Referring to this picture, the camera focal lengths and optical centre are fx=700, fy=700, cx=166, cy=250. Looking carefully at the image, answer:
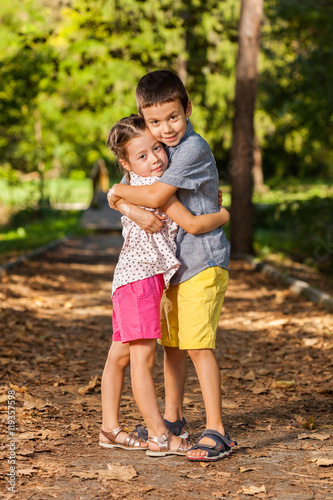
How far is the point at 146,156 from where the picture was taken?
3.55 m

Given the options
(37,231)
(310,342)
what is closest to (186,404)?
(310,342)

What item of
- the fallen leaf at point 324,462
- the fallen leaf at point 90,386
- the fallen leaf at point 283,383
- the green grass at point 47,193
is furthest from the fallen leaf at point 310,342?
the green grass at point 47,193

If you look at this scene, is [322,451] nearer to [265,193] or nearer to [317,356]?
[317,356]

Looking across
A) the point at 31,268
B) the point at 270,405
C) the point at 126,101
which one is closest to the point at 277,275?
the point at 31,268

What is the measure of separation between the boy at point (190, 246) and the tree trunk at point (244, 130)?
9.49 meters

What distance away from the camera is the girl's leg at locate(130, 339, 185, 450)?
3566 mm

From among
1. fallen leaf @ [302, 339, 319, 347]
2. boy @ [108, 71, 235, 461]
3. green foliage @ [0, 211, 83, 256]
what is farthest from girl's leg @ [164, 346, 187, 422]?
green foliage @ [0, 211, 83, 256]

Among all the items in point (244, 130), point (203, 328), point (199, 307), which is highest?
point (244, 130)

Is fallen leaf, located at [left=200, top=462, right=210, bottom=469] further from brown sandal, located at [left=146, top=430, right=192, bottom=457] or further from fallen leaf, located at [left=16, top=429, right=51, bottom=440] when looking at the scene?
fallen leaf, located at [left=16, top=429, right=51, bottom=440]

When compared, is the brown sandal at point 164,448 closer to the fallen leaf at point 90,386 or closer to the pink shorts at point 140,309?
the pink shorts at point 140,309

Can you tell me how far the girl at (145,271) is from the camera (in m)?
3.52

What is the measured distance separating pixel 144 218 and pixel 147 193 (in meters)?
0.13

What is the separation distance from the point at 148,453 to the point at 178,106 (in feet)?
5.76

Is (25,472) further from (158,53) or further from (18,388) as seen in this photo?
(158,53)
